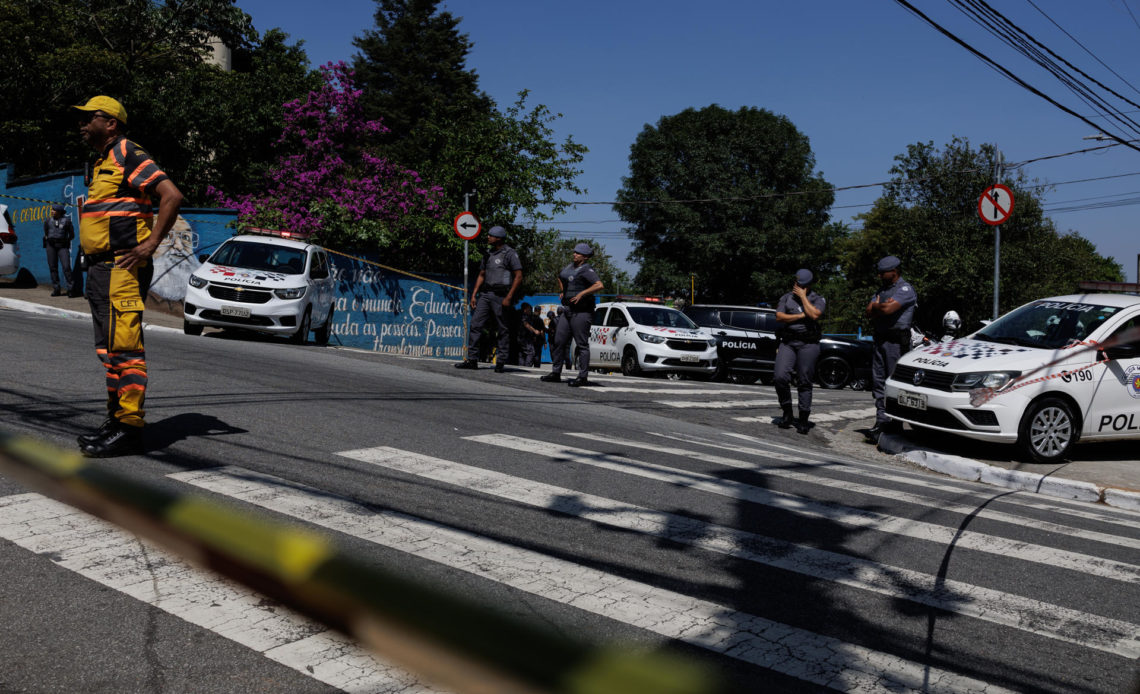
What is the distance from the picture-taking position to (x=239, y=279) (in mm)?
15320

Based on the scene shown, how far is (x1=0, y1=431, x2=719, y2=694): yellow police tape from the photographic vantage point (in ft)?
2.67

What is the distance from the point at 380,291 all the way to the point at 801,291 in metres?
14.3

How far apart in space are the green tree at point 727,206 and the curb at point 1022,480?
46.1 metres

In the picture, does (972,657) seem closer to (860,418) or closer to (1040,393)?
(1040,393)

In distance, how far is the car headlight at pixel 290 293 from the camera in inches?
611

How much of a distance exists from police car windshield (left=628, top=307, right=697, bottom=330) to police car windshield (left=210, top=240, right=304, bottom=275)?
716cm

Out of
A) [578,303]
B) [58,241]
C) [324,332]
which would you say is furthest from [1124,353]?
[58,241]

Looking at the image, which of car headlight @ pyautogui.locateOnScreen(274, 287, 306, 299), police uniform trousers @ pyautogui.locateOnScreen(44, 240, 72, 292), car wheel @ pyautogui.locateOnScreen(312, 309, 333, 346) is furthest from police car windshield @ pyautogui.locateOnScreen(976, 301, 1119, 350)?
police uniform trousers @ pyautogui.locateOnScreen(44, 240, 72, 292)

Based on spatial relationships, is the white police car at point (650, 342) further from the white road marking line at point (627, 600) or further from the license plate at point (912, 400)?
the white road marking line at point (627, 600)

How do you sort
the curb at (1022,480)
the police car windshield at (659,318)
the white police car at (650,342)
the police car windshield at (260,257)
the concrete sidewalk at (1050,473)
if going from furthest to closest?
the police car windshield at (659,318) → the white police car at (650,342) → the police car windshield at (260,257) → the concrete sidewalk at (1050,473) → the curb at (1022,480)

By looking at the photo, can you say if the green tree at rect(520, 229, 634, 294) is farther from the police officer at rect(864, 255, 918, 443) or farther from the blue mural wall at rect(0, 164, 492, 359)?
the police officer at rect(864, 255, 918, 443)

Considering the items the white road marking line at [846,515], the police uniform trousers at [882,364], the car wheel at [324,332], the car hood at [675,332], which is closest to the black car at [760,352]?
the car hood at [675,332]

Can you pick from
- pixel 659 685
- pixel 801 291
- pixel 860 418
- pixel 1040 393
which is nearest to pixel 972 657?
pixel 659 685

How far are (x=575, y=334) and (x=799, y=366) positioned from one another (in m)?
2.94
